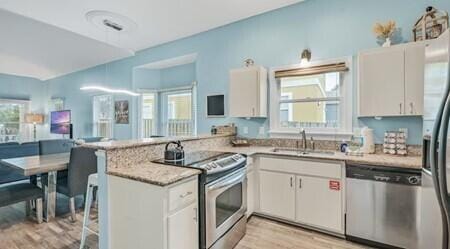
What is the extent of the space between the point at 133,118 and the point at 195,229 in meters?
4.19

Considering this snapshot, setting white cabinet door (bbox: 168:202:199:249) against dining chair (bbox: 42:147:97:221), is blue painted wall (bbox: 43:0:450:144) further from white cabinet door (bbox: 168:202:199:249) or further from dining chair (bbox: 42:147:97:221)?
white cabinet door (bbox: 168:202:199:249)

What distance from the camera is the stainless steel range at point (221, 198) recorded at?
1.84 meters

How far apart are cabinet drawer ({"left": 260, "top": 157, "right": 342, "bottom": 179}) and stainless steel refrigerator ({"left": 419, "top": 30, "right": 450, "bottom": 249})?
79cm

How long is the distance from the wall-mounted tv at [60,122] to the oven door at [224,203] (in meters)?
6.57

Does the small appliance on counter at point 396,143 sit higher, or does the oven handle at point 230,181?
the small appliance on counter at point 396,143

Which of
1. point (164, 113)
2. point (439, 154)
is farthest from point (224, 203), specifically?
point (164, 113)

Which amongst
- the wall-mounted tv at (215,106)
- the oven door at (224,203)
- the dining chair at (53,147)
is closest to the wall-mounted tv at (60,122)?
the dining chair at (53,147)

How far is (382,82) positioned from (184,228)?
8.25ft

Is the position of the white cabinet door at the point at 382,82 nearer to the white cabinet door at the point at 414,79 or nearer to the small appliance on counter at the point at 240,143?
the white cabinet door at the point at 414,79

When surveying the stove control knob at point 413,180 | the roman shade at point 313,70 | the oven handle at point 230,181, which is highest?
the roman shade at point 313,70

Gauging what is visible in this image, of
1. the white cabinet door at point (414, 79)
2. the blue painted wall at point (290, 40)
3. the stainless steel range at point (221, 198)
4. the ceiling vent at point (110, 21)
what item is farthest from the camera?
the ceiling vent at point (110, 21)

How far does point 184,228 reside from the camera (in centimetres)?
170

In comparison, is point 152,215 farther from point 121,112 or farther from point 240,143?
point 121,112

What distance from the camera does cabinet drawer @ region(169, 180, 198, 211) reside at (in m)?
1.59
